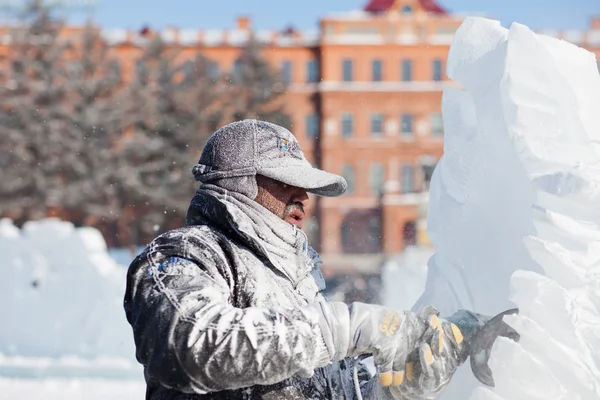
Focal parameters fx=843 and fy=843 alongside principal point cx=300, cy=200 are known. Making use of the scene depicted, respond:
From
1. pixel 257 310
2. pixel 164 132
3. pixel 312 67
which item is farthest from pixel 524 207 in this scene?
pixel 312 67

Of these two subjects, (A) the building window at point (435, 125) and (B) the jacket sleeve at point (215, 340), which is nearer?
(B) the jacket sleeve at point (215, 340)

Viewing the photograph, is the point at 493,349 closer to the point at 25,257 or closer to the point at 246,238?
the point at 246,238

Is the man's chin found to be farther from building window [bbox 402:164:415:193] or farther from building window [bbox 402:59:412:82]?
building window [bbox 402:59:412:82]

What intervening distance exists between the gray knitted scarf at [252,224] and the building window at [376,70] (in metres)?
A: 43.8

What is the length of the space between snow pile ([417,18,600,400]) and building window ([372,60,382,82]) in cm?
4336

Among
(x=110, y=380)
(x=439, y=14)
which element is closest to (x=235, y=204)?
(x=110, y=380)

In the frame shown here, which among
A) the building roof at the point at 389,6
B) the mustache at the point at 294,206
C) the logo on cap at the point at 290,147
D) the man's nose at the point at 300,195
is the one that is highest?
the building roof at the point at 389,6

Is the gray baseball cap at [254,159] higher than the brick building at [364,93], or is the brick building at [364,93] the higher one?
the gray baseball cap at [254,159]

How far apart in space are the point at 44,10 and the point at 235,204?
33.5 metres

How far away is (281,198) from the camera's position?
2.02 m

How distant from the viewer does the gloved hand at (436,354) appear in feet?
5.82

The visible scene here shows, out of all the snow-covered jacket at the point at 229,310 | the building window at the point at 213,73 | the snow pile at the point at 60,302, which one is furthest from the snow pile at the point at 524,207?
the building window at the point at 213,73

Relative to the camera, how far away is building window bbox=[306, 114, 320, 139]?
45581 millimetres

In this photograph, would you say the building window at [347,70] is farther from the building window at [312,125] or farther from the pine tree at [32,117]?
the pine tree at [32,117]
